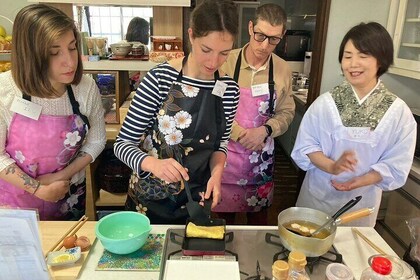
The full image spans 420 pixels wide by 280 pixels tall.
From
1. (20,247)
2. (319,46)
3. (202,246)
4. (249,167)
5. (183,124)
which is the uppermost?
(319,46)

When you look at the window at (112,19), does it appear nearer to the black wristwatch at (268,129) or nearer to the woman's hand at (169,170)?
the black wristwatch at (268,129)

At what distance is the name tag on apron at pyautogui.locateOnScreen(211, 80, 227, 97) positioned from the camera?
4.28ft

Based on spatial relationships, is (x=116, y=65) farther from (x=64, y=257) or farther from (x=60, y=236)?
(x=64, y=257)

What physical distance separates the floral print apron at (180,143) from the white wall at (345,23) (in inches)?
49.6

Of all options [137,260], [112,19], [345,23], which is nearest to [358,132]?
[137,260]

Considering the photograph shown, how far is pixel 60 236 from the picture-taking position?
3.67ft

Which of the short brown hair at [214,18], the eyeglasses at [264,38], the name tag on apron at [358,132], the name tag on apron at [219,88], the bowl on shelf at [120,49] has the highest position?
the short brown hair at [214,18]

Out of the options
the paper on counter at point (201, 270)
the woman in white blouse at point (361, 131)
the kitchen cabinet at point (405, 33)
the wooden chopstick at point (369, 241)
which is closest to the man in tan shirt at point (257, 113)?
the woman in white blouse at point (361, 131)

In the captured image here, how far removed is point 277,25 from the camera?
1.67m

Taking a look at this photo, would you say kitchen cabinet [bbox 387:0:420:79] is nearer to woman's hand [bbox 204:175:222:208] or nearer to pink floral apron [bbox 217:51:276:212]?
pink floral apron [bbox 217:51:276:212]

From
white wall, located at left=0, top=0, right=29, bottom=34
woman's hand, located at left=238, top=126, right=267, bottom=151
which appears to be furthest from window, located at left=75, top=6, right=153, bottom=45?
woman's hand, located at left=238, top=126, right=267, bottom=151

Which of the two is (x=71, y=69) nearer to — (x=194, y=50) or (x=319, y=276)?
(x=194, y=50)

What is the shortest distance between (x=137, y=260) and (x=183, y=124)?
1.63 ft

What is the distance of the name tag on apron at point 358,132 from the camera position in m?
1.44
